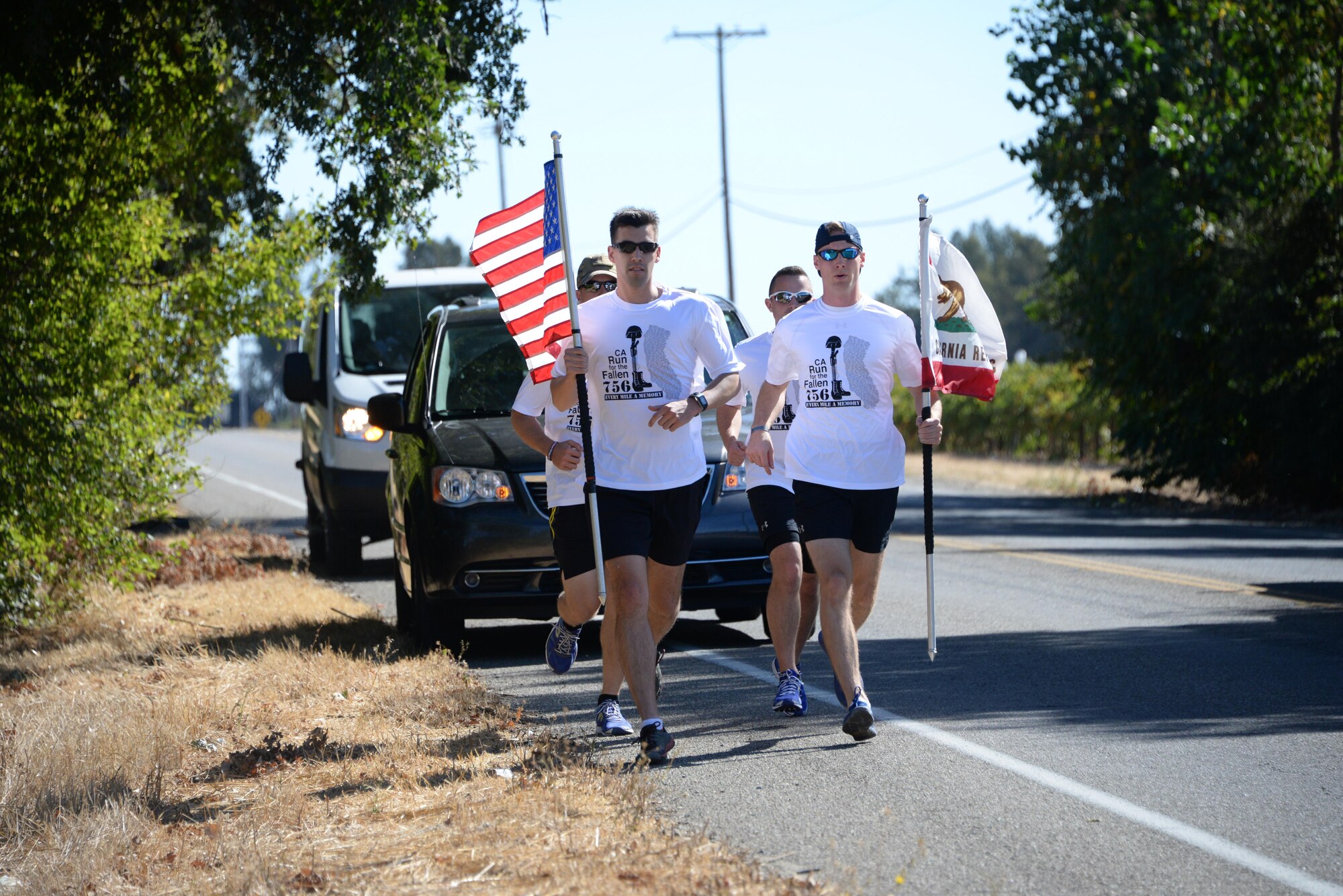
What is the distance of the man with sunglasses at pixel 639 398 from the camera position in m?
6.57

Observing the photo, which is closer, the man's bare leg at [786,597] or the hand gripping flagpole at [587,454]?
the hand gripping flagpole at [587,454]

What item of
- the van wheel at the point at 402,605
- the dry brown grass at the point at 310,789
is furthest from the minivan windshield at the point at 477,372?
the dry brown grass at the point at 310,789

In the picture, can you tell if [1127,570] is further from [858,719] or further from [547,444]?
[547,444]

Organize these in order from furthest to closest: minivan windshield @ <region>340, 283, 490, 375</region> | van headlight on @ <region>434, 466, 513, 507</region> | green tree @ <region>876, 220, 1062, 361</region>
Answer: green tree @ <region>876, 220, 1062, 361</region>, minivan windshield @ <region>340, 283, 490, 375</region>, van headlight on @ <region>434, 466, 513, 507</region>

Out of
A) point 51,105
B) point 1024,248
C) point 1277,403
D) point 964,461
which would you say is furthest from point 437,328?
point 1024,248

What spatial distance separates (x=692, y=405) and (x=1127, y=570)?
26.9ft

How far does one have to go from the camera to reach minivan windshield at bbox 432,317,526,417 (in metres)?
9.80

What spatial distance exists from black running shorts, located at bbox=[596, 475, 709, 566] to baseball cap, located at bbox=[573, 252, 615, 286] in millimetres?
1151

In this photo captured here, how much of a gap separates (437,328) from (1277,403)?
46.8 feet

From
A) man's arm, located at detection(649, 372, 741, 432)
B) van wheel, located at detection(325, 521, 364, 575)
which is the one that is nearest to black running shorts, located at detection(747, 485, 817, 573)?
man's arm, located at detection(649, 372, 741, 432)

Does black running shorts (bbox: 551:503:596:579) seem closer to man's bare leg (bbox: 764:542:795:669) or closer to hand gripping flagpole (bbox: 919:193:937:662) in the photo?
man's bare leg (bbox: 764:542:795:669)

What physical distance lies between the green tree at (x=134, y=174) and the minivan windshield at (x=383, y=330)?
191 centimetres

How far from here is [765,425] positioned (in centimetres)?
711

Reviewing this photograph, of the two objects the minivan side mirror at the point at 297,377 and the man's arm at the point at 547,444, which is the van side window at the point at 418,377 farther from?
the man's arm at the point at 547,444
